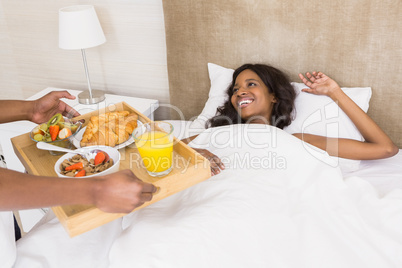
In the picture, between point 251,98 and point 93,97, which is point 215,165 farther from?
point 93,97

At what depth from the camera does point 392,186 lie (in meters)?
1.39

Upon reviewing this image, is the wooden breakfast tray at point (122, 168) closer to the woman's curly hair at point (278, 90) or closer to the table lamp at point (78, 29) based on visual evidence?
the woman's curly hair at point (278, 90)

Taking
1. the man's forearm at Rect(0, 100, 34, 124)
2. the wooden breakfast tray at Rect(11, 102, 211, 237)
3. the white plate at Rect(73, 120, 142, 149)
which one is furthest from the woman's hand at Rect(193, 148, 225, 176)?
the man's forearm at Rect(0, 100, 34, 124)

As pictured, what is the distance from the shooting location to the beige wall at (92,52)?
2.15 m

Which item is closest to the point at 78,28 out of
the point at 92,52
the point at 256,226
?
the point at 92,52

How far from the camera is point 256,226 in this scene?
1.05 meters

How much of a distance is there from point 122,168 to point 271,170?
0.52 m

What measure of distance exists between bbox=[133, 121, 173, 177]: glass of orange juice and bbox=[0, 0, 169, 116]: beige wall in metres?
1.12

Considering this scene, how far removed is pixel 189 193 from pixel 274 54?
2.97 feet

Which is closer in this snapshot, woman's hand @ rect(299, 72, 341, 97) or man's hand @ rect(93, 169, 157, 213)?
man's hand @ rect(93, 169, 157, 213)

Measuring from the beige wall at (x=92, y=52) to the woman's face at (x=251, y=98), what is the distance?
2.09 ft

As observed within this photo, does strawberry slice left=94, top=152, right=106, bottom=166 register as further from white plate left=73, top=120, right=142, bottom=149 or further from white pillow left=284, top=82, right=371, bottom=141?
white pillow left=284, top=82, right=371, bottom=141

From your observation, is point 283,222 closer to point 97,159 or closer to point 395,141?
point 97,159

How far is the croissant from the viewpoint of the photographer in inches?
49.1
